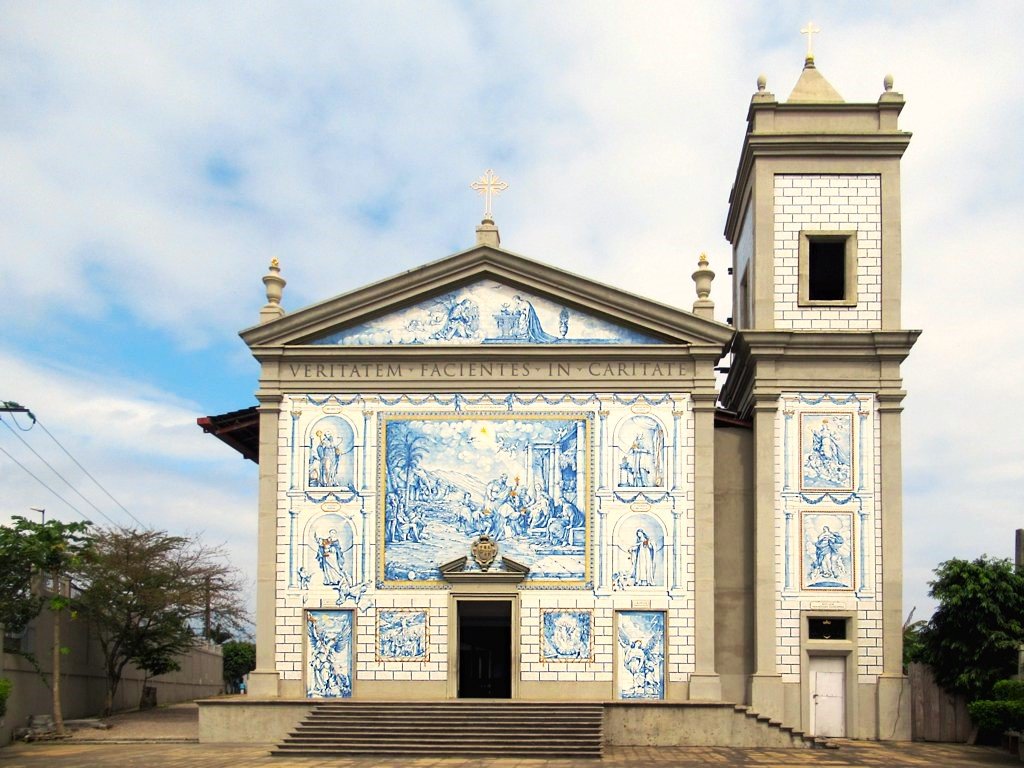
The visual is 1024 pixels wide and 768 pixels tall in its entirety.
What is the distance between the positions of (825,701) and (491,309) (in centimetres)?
1234

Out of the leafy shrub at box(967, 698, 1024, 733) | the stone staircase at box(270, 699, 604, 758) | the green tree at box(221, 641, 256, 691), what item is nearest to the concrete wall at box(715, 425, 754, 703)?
the stone staircase at box(270, 699, 604, 758)

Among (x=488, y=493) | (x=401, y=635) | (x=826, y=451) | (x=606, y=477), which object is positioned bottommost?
(x=401, y=635)

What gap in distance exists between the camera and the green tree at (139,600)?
34188mm

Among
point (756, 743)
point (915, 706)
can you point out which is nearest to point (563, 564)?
point (756, 743)

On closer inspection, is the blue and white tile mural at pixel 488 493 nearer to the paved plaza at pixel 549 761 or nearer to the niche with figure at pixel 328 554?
the niche with figure at pixel 328 554

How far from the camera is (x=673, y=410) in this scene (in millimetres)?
29359

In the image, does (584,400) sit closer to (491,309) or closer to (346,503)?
(491,309)

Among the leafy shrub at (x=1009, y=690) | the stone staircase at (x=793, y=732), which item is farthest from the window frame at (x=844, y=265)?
the stone staircase at (x=793, y=732)

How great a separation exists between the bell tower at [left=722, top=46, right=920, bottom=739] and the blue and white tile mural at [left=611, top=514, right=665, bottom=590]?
2.39 metres

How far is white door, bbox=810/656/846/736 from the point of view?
2844 centimetres

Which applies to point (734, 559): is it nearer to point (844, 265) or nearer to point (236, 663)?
point (844, 265)

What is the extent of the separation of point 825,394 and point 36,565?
65.1 feet

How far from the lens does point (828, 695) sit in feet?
93.6

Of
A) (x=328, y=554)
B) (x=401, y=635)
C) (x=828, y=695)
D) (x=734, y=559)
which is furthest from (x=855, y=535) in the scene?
(x=328, y=554)
